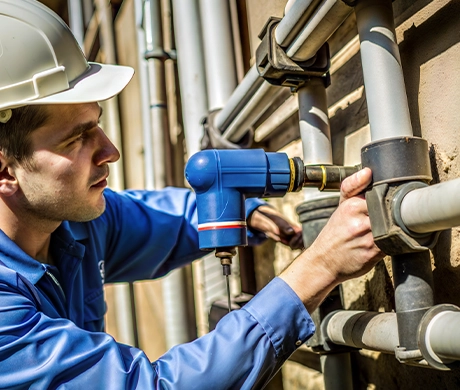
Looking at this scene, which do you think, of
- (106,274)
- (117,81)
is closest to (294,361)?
(106,274)

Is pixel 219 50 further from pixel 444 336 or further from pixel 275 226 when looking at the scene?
pixel 444 336

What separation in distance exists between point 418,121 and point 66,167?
597 mm

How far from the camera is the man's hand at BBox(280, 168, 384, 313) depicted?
664 millimetres

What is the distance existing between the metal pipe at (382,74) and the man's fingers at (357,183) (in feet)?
0.16

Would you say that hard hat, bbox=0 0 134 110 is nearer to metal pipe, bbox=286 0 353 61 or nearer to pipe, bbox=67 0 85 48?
metal pipe, bbox=286 0 353 61

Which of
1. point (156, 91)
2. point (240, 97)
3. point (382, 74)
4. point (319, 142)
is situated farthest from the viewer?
point (156, 91)

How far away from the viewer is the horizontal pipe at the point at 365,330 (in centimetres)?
68

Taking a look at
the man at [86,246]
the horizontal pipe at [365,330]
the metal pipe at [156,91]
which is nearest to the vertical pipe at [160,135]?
the metal pipe at [156,91]

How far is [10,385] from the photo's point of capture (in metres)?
0.71

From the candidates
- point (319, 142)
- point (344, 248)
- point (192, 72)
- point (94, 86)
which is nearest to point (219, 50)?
point (192, 72)

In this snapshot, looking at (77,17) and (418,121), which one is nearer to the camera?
(418,121)

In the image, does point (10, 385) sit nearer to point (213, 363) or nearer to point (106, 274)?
point (213, 363)

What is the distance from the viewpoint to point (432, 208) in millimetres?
542

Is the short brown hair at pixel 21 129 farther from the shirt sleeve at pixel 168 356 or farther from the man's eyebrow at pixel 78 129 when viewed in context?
the shirt sleeve at pixel 168 356
